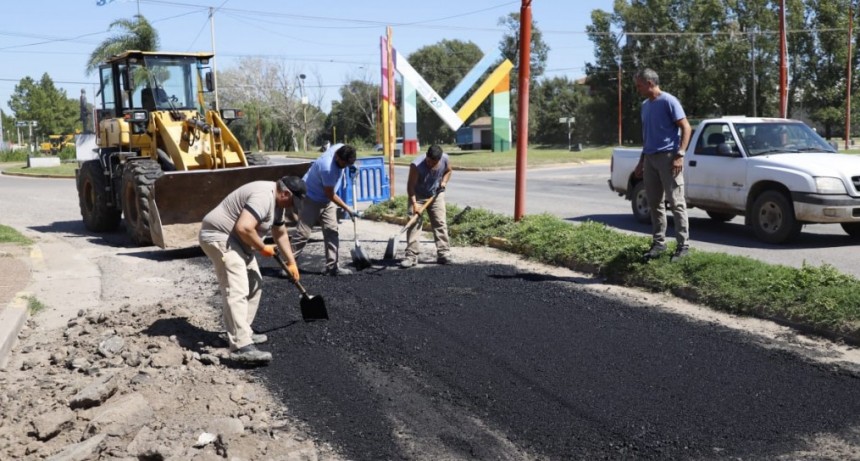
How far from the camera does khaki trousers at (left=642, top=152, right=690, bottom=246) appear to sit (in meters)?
8.42

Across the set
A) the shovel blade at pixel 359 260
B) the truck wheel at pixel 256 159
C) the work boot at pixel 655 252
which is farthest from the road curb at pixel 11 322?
the work boot at pixel 655 252

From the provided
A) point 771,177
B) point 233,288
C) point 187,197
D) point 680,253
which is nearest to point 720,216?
point 771,177

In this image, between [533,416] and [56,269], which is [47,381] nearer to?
[533,416]

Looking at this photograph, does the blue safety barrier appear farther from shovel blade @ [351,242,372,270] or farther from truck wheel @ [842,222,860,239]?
truck wheel @ [842,222,860,239]

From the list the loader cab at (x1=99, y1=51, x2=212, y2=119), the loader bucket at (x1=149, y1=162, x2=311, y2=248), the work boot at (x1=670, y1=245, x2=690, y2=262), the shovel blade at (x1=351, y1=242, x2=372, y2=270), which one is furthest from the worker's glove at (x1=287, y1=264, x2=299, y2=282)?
the loader cab at (x1=99, y1=51, x2=212, y2=119)

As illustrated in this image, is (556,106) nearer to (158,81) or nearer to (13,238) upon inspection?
(158,81)

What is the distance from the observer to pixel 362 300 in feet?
26.8

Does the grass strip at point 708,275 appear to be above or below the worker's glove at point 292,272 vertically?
below

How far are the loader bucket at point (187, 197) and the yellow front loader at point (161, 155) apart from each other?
0.01 meters

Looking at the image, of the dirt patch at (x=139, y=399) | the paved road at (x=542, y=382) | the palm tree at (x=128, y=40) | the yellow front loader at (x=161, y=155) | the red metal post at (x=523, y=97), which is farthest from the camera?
the palm tree at (x=128, y=40)

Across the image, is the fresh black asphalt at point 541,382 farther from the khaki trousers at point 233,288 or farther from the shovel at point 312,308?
the khaki trousers at point 233,288

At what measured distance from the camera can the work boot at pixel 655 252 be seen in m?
8.62

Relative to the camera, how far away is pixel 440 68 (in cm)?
7919

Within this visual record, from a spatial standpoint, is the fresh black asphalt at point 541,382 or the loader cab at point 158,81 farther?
the loader cab at point 158,81
